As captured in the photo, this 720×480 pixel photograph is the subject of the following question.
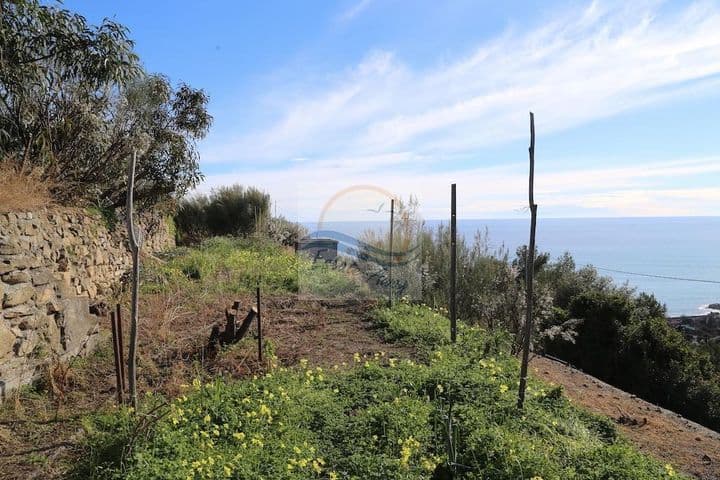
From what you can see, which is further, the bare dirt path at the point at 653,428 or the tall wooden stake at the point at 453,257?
the tall wooden stake at the point at 453,257

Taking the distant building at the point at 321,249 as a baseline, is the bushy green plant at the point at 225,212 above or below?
above

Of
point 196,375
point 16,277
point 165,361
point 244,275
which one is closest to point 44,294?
point 16,277

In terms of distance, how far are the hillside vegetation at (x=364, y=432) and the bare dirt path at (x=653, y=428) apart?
543mm

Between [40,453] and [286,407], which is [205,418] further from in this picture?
[40,453]

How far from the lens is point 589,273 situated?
13820mm

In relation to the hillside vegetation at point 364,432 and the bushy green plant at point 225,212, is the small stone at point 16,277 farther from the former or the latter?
the bushy green plant at point 225,212

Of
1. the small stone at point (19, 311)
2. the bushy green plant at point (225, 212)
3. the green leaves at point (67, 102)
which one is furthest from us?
the bushy green plant at point (225, 212)

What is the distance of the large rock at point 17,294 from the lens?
12.0 ft

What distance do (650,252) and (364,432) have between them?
25.1 metres

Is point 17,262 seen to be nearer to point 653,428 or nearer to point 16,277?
point 16,277

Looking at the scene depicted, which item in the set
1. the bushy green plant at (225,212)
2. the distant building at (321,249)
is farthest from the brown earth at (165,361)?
Answer: the bushy green plant at (225,212)

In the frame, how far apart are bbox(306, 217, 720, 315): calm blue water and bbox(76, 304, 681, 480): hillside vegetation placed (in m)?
4.62

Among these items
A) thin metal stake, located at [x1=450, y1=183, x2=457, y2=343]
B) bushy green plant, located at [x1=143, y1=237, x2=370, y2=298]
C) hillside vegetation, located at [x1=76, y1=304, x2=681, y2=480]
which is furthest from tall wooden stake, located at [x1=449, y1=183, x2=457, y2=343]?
bushy green plant, located at [x1=143, y1=237, x2=370, y2=298]

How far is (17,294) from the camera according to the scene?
3.76 meters
